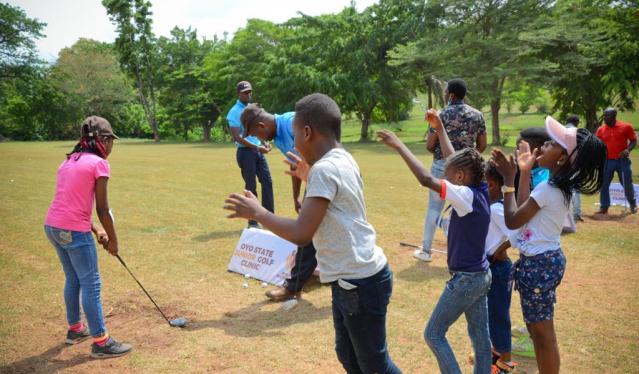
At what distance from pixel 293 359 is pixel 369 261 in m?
1.86

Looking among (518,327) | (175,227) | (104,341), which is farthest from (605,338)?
(175,227)

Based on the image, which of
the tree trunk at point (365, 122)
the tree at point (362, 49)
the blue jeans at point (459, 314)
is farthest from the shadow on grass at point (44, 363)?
the tree trunk at point (365, 122)

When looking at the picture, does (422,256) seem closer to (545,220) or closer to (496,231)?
(496,231)

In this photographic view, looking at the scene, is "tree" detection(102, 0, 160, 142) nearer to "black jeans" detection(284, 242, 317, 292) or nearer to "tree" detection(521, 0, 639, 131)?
"tree" detection(521, 0, 639, 131)

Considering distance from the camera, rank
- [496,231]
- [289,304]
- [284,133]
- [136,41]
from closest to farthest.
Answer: [496,231] < [289,304] < [284,133] < [136,41]

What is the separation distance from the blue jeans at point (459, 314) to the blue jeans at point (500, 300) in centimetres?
46

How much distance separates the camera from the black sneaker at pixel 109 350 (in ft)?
13.4

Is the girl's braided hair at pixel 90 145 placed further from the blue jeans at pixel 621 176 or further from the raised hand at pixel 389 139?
the blue jeans at pixel 621 176

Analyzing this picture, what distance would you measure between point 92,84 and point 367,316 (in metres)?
65.2

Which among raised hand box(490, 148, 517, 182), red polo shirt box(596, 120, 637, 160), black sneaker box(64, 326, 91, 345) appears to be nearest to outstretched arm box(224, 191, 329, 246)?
raised hand box(490, 148, 517, 182)

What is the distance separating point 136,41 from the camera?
51344mm

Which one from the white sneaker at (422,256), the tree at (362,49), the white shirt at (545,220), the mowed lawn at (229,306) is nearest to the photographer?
the white shirt at (545,220)

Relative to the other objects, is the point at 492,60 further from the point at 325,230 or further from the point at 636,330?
the point at 325,230

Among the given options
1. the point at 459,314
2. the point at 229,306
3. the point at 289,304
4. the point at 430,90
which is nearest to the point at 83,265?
the point at 229,306
